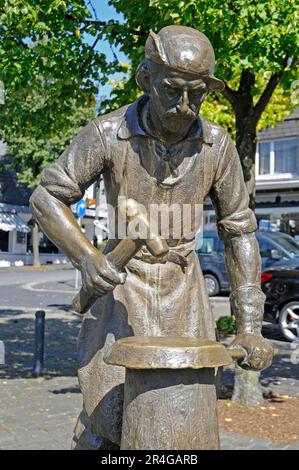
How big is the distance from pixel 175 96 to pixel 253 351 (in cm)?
98

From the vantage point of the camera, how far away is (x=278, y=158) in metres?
28.1

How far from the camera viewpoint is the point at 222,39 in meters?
6.25

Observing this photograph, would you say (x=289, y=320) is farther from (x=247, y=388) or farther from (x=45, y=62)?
(x=45, y=62)

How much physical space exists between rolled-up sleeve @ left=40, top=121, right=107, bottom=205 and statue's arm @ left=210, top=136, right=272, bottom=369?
0.50 metres

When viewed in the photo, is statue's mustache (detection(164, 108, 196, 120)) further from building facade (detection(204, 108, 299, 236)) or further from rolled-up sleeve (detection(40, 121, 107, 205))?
building facade (detection(204, 108, 299, 236))

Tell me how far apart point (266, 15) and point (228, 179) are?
403 cm

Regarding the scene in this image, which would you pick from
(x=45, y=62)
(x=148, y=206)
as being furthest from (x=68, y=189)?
(x=45, y=62)

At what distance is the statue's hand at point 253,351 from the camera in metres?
2.40

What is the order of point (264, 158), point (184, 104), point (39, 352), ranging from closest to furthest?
point (184, 104) → point (39, 352) → point (264, 158)

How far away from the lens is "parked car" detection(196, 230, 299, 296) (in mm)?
15609

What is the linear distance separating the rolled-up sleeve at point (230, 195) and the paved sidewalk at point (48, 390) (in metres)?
3.31

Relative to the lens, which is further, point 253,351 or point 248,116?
point 248,116

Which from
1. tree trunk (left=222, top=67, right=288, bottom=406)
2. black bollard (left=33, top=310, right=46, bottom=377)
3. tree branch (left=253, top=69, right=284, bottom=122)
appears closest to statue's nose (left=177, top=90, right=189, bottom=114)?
tree trunk (left=222, top=67, right=288, bottom=406)
